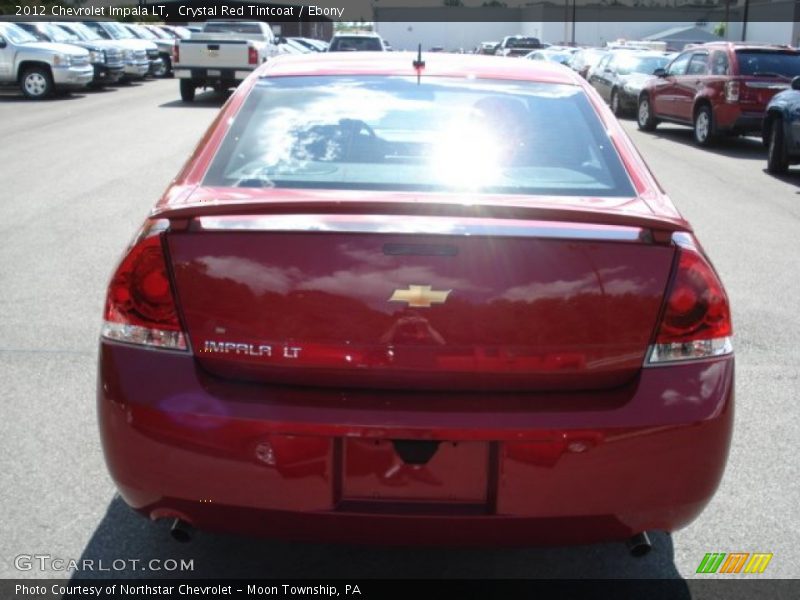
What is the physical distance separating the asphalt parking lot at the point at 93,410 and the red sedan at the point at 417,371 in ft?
0.89

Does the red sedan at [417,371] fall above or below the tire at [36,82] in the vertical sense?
above

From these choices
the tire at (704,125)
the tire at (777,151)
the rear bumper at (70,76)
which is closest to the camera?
the tire at (777,151)

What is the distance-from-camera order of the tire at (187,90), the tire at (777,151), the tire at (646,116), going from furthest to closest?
the tire at (187,90)
the tire at (646,116)
the tire at (777,151)

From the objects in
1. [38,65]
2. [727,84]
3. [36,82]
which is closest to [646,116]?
[727,84]

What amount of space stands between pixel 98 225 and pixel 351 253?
685 centimetres

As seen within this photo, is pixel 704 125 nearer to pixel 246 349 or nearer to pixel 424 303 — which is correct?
pixel 424 303

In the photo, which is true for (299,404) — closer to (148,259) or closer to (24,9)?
(148,259)

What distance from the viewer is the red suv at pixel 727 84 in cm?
1585

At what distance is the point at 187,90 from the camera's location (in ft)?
79.6

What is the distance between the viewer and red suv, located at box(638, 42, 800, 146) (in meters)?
15.9

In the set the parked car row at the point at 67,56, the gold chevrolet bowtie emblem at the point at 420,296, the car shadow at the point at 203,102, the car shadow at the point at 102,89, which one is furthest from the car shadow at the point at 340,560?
the car shadow at the point at 102,89

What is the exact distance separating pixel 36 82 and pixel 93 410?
68.8 ft

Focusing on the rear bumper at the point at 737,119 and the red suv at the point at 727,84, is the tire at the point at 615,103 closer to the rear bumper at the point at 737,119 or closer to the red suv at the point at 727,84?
the red suv at the point at 727,84

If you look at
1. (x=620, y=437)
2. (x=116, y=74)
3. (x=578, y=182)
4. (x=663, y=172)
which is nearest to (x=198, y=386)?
(x=620, y=437)
